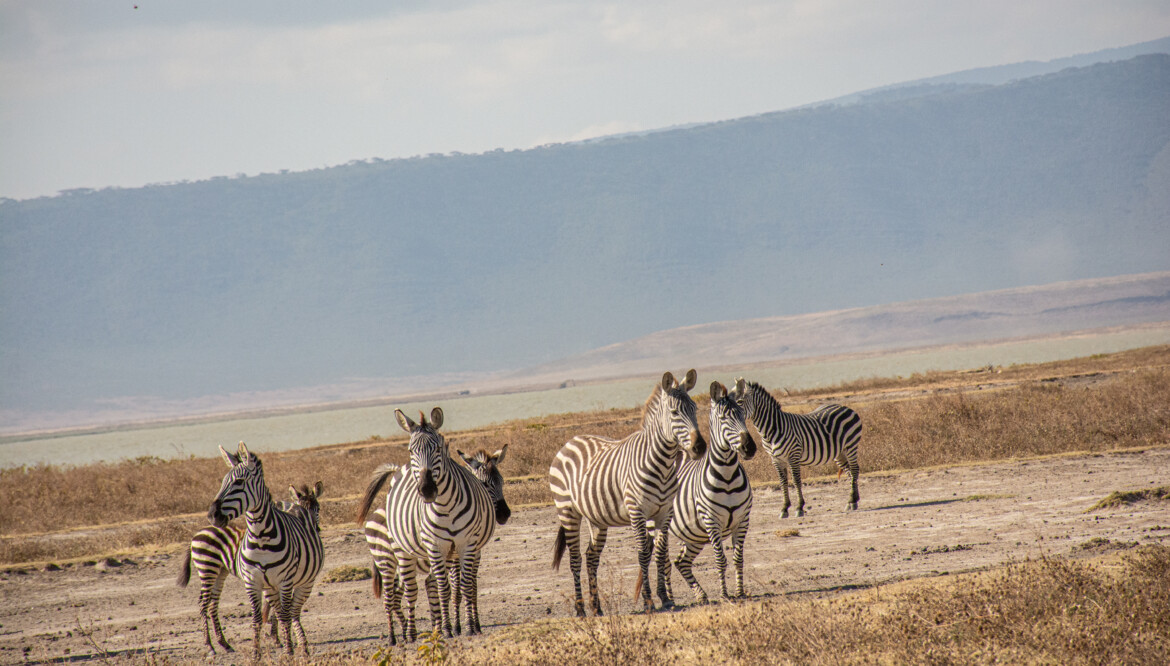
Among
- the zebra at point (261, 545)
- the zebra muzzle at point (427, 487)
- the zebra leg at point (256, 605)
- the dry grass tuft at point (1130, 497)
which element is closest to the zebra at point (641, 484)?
the zebra muzzle at point (427, 487)

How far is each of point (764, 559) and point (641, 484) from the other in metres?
3.44

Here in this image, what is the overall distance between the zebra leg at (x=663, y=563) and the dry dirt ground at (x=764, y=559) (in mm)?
582

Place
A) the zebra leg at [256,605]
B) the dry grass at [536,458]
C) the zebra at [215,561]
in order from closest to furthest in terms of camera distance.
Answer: the zebra leg at [256,605] → the zebra at [215,561] → the dry grass at [536,458]

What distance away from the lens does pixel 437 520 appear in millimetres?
11164

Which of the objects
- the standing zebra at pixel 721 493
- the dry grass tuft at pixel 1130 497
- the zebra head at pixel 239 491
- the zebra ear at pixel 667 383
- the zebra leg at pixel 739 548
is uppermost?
the zebra ear at pixel 667 383

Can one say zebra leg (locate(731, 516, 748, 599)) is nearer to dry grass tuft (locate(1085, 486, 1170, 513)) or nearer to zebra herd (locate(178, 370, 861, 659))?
zebra herd (locate(178, 370, 861, 659))

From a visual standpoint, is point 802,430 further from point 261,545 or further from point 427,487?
point 261,545

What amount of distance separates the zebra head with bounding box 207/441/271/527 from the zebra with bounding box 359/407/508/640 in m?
1.54

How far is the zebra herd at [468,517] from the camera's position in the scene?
11172 millimetres

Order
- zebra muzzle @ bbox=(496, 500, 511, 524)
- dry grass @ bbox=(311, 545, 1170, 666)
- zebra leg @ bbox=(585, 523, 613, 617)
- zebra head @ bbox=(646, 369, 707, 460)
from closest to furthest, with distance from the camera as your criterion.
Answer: dry grass @ bbox=(311, 545, 1170, 666)
zebra head @ bbox=(646, 369, 707, 460)
zebra leg @ bbox=(585, 523, 613, 617)
zebra muzzle @ bbox=(496, 500, 511, 524)

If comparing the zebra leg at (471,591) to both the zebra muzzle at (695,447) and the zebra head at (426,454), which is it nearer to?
the zebra head at (426,454)

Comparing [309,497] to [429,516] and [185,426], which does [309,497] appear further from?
[185,426]

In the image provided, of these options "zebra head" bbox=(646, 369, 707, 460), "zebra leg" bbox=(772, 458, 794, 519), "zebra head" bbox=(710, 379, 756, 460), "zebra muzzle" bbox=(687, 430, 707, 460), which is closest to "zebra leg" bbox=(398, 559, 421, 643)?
"zebra head" bbox=(646, 369, 707, 460)

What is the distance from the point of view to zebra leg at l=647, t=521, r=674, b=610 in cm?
1155
